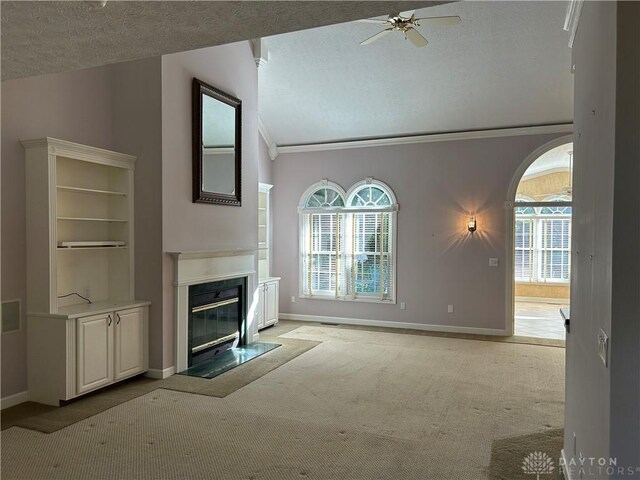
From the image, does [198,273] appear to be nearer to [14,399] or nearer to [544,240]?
[14,399]

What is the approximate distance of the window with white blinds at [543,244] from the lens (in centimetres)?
1112

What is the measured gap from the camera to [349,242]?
8305mm

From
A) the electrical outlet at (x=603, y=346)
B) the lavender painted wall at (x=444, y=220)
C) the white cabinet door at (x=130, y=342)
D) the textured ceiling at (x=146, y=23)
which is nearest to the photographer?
the electrical outlet at (x=603, y=346)

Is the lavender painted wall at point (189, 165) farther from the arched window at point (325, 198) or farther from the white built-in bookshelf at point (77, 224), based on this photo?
the arched window at point (325, 198)

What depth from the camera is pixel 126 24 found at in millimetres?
2223

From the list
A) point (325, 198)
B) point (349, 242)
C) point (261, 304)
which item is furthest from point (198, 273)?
point (325, 198)

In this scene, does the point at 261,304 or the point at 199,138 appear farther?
the point at 261,304

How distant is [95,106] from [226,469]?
390 cm

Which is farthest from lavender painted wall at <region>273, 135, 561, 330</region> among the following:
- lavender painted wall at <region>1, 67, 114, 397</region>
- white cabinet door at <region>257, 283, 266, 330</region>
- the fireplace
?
lavender painted wall at <region>1, 67, 114, 397</region>

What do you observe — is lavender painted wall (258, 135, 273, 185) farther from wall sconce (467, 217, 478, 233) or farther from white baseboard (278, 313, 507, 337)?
wall sconce (467, 217, 478, 233)

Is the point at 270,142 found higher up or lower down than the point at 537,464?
higher up

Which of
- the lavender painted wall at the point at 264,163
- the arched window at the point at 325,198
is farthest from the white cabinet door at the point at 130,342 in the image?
the arched window at the point at 325,198

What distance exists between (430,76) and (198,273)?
3973 mm

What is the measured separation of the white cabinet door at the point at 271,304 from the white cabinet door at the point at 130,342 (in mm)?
2858
